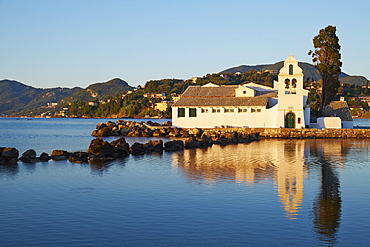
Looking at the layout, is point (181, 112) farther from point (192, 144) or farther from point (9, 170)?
point (9, 170)

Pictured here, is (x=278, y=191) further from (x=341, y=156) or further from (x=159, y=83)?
(x=159, y=83)

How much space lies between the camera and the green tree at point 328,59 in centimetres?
4847

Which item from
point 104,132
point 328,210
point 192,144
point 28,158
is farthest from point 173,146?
point 104,132

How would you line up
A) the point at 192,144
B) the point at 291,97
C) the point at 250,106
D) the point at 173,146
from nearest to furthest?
the point at 173,146, the point at 192,144, the point at 291,97, the point at 250,106

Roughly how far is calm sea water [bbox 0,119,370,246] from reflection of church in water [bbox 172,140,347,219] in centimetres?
5

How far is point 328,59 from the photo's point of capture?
49.1 m

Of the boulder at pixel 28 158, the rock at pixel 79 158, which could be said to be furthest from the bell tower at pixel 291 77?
the boulder at pixel 28 158

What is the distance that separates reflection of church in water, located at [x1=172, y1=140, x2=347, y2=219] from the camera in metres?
16.4

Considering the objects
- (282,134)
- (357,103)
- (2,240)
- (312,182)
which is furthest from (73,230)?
(357,103)

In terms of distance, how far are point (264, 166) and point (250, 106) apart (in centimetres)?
2245

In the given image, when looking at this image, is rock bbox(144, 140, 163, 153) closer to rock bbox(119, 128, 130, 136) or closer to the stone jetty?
the stone jetty

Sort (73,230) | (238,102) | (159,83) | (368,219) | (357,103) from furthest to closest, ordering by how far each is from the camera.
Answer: (159,83), (357,103), (238,102), (368,219), (73,230)

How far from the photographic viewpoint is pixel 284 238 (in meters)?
10.5

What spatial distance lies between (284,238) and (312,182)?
794 centimetres
